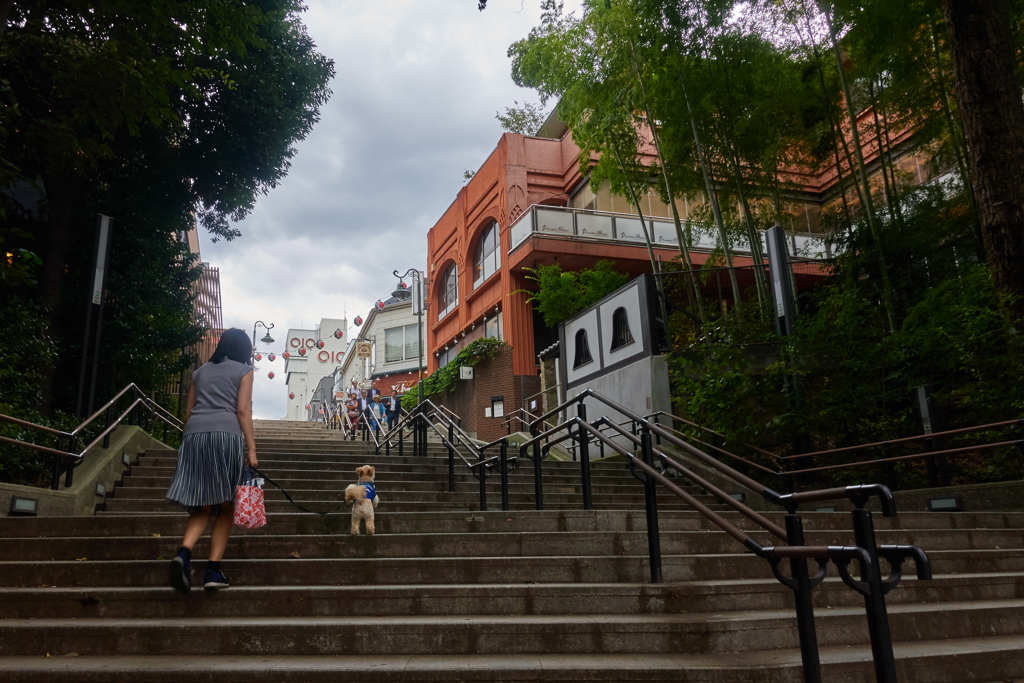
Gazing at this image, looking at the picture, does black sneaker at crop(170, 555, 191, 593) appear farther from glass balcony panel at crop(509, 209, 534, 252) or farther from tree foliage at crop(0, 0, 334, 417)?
glass balcony panel at crop(509, 209, 534, 252)

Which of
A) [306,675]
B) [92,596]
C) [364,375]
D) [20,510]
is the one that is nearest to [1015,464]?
[306,675]

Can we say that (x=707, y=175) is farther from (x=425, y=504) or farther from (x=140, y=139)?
(x=140, y=139)

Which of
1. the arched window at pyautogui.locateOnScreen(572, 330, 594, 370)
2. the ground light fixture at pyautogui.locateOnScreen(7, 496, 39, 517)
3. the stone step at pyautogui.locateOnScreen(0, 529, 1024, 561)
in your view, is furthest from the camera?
the arched window at pyautogui.locateOnScreen(572, 330, 594, 370)

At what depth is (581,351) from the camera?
15.5 m

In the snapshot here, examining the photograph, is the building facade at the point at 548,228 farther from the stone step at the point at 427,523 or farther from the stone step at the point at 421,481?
the stone step at the point at 427,523

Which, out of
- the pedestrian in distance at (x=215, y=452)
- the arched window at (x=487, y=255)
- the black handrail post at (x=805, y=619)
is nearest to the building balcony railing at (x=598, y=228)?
the arched window at (x=487, y=255)

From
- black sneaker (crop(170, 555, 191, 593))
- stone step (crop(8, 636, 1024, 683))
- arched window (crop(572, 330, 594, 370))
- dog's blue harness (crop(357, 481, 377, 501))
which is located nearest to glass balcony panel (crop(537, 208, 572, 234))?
arched window (crop(572, 330, 594, 370))

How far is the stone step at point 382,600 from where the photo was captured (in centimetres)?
382

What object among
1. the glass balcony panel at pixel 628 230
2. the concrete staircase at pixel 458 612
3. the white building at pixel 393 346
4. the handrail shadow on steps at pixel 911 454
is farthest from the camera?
the white building at pixel 393 346

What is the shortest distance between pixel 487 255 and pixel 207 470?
18557mm

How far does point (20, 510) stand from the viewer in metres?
5.54

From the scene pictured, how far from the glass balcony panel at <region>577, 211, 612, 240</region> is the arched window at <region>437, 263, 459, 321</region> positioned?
7.59 meters

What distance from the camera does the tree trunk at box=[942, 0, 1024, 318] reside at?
24.6ft

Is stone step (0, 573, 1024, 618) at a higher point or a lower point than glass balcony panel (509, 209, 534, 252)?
lower
